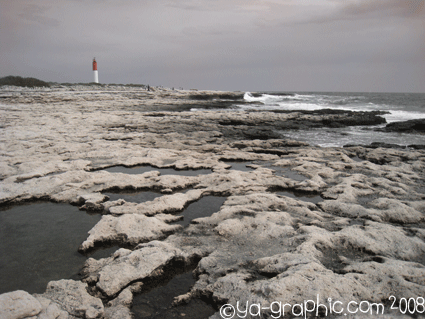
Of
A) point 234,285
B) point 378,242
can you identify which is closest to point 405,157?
point 378,242

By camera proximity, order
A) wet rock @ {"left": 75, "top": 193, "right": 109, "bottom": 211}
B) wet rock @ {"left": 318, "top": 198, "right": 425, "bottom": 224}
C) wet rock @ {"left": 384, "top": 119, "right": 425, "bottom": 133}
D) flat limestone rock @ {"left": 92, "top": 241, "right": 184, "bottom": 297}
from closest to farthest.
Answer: flat limestone rock @ {"left": 92, "top": 241, "right": 184, "bottom": 297}, wet rock @ {"left": 318, "top": 198, "right": 425, "bottom": 224}, wet rock @ {"left": 75, "top": 193, "right": 109, "bottom": 211}, wet rock @ {"left": 384, "top": 119, "right": 425, "bottom": 133}

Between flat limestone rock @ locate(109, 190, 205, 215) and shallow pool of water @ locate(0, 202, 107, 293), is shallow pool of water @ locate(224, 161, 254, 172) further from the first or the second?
shallow pool of water @ locate(0, 202, 107, 293)

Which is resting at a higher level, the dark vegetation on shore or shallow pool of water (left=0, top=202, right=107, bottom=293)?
the dark vegetation on shore

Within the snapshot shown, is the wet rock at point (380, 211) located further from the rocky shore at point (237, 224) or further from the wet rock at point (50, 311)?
the wet rock at point (50, 311)

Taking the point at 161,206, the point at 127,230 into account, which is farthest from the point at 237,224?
the point at 127,230

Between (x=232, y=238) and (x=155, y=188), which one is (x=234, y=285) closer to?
(x=232, y=238)

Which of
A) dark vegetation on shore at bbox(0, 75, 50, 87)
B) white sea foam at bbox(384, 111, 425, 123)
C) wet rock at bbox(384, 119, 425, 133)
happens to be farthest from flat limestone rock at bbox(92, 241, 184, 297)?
dark vegetation on shore at bbox(0, 75, 50, 87)

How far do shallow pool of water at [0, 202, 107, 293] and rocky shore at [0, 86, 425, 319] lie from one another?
202 millimetres

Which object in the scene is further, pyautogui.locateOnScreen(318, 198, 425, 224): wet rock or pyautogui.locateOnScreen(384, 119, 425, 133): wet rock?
pyautogui.locateOnScreen(384, 119, 425, 133): wet rock

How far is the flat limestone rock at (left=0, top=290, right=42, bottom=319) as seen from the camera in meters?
2.25

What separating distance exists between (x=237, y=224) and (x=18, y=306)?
2.69 m

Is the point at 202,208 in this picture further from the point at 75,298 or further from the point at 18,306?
the point at 18,306

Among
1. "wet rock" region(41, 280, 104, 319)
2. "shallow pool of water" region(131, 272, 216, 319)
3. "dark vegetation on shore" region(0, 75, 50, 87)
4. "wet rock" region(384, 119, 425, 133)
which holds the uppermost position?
"dark vegetation on shore" region(0, 75, 50, 87)

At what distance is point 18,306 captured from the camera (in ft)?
7.54
